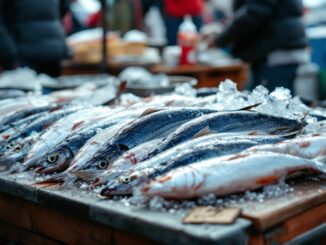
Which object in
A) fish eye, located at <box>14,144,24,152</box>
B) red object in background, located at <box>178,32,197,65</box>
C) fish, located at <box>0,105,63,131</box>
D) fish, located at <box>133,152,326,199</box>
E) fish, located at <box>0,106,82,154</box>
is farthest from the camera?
red object in background, located at <box>178,32,197,65</box>

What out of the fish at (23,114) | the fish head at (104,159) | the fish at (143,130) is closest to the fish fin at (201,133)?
the fish at (143,130)

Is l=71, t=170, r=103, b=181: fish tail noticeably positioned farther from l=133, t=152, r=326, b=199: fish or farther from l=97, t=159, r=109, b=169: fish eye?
l=133, t=152, r=326, b=199: fish

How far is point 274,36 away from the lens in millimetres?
5977

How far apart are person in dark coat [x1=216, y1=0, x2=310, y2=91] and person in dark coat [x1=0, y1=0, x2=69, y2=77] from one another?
214 centimetres

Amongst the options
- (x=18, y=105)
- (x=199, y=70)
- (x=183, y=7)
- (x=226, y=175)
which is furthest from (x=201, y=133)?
(x=183, y=7)

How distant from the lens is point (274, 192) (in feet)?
5.84

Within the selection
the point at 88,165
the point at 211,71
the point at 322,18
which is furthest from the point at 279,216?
the point at 322,18

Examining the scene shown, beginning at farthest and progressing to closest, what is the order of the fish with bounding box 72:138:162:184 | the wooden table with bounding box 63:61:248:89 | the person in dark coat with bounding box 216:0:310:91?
1. the wooden table with bounding box 63:61:248:89
2. the person in dark coat with bounding box 216:0:310:91
3. the fish with bounding box 72:138:162:184

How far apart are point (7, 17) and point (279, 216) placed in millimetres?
5068

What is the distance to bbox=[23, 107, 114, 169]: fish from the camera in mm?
2260

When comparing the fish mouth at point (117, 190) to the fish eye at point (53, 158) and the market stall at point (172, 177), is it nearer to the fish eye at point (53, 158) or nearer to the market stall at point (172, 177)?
the market stall at point (172, 177)

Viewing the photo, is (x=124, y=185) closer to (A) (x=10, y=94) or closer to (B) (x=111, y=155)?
(B) (x=111, y=155)

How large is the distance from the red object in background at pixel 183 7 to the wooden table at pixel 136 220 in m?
8.10

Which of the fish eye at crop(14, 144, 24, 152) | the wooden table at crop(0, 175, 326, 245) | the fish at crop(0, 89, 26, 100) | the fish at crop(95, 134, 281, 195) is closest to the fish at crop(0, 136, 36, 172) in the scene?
the fish eye at crop(14, 144, 24, 152)
